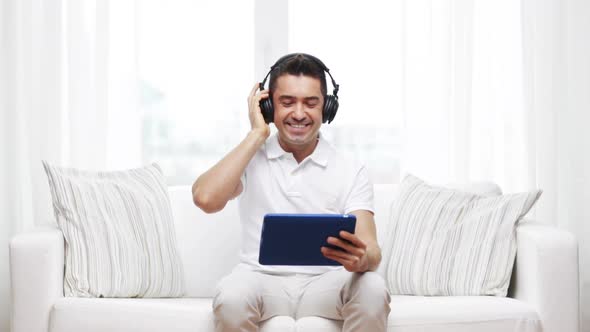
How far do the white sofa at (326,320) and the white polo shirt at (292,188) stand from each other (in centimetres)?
26

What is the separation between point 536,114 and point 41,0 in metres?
2.22

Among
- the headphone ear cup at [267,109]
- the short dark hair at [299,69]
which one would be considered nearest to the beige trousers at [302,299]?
the headphone ear cup at [267,109]

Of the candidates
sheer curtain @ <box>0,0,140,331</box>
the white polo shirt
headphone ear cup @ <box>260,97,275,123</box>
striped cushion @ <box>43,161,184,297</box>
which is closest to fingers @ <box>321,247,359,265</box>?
the white polo shirt

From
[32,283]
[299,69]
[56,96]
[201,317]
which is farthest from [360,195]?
[56,96]

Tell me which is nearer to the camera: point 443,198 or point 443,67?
point 443,198

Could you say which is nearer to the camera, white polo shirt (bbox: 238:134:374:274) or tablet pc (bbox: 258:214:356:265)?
tablet pc (bbox: 258:214:356:265)

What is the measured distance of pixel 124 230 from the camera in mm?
2709

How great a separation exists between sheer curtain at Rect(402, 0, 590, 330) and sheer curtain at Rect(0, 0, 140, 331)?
127 centimetres

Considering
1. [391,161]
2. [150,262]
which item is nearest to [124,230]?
[150,262]

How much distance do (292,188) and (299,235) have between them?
0.50 m

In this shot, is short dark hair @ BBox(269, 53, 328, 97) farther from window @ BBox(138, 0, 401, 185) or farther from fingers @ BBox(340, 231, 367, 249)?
window @ BBox(138, 0, 401, 185)

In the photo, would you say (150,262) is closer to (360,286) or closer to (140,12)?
(360,286)

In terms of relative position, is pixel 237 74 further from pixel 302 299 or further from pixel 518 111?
pixel 302 299

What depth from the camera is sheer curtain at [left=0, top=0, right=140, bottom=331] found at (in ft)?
11.3
